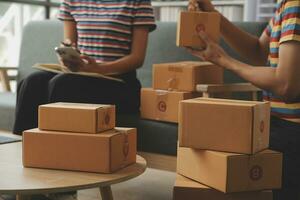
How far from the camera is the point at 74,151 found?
59.0 inches

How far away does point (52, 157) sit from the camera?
1.52m

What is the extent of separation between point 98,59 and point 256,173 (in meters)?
1.28

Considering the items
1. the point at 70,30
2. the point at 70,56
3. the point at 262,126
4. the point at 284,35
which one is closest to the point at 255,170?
the point at 262,126

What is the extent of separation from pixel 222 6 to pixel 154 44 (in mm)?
1559

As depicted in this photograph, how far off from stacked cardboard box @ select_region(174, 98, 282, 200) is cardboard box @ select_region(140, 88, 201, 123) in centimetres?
81

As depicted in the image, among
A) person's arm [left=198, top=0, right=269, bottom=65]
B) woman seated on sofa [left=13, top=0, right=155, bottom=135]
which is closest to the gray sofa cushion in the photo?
woman seated on sofa [left=13, top=0, right=155, bottom=135]

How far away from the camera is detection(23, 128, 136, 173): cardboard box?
1.48m

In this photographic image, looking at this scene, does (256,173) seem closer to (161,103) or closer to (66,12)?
(161,103)

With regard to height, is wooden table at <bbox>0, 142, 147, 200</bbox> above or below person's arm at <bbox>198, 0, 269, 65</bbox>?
below

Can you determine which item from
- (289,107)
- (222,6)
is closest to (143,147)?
(289,107)

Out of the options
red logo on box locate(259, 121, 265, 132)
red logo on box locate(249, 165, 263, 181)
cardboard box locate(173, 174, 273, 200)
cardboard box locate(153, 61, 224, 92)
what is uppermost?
cardboard box locate(153, 61, 224, 92)

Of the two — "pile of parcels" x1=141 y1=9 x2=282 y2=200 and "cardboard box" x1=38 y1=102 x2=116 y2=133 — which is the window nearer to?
"cardboard box" x1=38 y1=102 x2=116 y2=133

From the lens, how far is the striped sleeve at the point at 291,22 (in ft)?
5.31

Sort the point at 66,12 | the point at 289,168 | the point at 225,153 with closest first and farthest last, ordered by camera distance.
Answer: the point at 225,153, the point at 289,168, the point at 66,12
